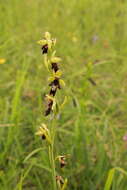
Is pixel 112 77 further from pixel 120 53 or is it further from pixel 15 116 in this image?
pixel 15 116

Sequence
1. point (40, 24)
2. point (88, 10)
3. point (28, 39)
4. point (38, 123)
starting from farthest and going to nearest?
1. point (88, 10)
2. point (40, 24)
3. point (28, 39)
4. point (38, 123)

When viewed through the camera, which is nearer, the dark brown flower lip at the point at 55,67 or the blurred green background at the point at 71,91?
the dark brown flower lip at the point at 55,67

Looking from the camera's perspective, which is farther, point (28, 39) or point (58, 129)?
point (28, 39)

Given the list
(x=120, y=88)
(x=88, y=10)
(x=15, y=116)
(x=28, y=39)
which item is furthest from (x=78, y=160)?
(x=88, y=10)

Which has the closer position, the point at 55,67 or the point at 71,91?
the point at 55,67

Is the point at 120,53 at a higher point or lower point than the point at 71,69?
higher

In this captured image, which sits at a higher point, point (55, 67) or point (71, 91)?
point (71, 91)

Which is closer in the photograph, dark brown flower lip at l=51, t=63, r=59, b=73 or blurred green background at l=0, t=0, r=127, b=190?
dark brown flower lip at l=51, t=63, r=59, b=73

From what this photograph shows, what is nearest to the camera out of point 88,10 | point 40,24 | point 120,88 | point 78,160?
point 78,160
